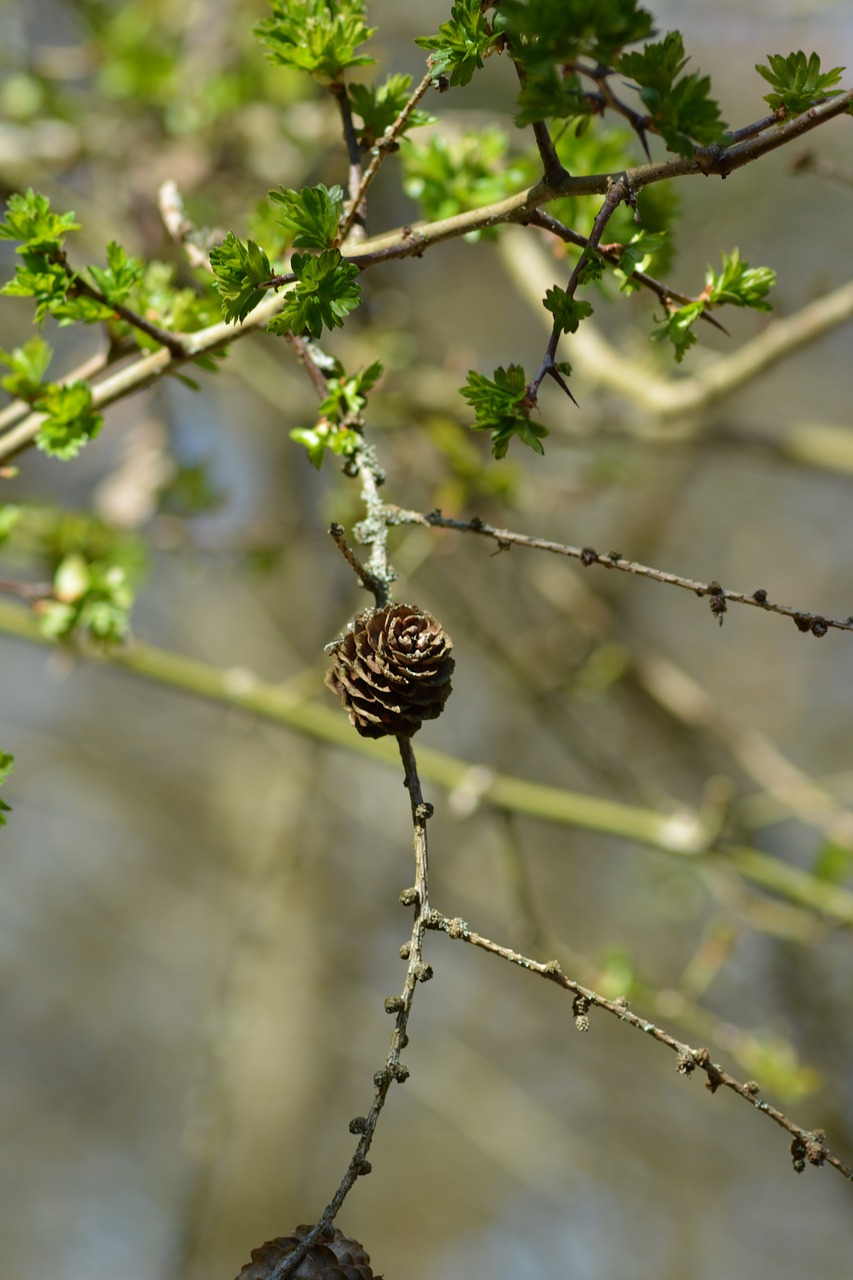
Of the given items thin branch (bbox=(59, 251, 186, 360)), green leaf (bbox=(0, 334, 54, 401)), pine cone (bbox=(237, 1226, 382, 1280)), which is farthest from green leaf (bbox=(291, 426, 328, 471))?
pine cone (bbox=(237, 1226, 382, 1280))

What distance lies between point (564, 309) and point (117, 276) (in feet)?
1.12

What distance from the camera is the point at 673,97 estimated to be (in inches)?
20.3

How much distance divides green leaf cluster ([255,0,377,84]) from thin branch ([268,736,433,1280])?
52cm

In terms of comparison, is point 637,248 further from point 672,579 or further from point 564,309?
point 672,579

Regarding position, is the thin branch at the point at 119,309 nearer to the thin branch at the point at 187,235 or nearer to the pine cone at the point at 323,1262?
the thin branch at the point at 187,235

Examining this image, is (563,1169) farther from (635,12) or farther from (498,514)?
(635,12)

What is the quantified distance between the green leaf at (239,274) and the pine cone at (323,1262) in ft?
1.74

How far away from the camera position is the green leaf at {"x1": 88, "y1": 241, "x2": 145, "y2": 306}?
2.41ft

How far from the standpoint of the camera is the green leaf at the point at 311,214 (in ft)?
2.00

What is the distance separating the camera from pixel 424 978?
1.80ft

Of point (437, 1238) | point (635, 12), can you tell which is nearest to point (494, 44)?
point (635, 12)

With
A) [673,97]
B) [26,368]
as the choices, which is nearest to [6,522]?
[26,368]

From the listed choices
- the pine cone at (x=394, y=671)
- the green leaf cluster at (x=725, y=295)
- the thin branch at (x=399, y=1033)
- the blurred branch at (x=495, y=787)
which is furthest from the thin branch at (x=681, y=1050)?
the blurred branch at (x=495, y=787)

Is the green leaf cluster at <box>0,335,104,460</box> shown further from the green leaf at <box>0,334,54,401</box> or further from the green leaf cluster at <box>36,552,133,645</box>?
the green leaf cluster at <box>36,552,133,645</box>
